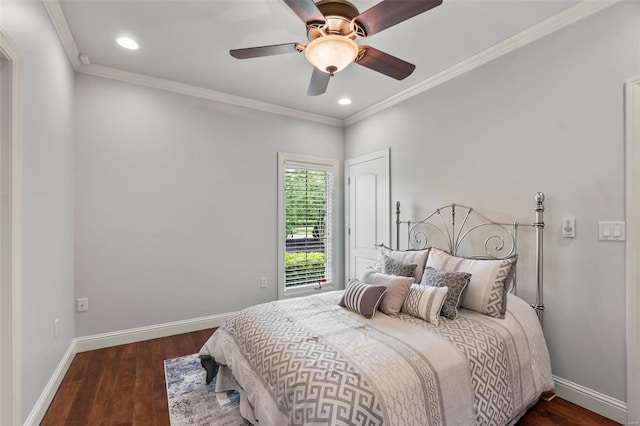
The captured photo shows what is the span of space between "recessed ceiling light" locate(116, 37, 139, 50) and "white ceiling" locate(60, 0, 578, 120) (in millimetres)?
46

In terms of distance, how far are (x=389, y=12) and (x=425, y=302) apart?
1.76 meters

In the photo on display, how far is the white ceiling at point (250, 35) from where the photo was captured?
211 cm

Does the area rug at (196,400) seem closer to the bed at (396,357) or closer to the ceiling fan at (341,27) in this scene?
the bed at (396,357)

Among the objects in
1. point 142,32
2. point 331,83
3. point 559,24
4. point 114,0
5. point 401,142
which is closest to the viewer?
point 114,0

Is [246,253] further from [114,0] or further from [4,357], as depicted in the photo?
[114,0]

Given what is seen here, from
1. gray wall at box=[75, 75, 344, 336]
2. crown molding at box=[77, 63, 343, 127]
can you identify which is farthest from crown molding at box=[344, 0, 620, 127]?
gray wall at box=[75, 75, 344, 336]

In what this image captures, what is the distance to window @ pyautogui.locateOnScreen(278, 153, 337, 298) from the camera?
4035 mm

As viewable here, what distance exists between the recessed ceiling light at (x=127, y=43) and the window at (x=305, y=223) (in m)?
1.88

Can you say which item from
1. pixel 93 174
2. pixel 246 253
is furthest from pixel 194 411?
pixel 93 174

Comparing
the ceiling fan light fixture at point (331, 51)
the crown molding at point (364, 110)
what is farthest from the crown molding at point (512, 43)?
the ceiling fan light fixture at point (331, 51)

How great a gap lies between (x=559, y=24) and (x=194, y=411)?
12.2ft

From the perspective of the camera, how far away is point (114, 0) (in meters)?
2.05

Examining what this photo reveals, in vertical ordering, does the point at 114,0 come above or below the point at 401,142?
above

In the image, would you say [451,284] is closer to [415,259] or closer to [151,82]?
[415,259]
